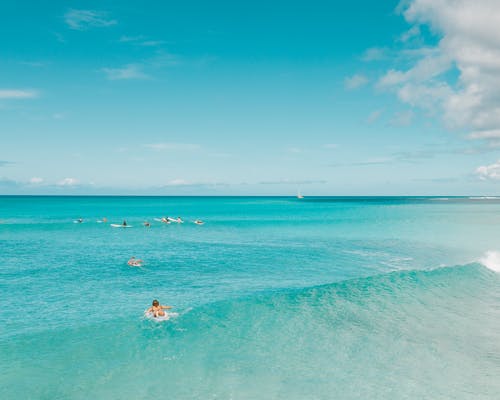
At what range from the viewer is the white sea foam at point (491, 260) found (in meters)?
35.9

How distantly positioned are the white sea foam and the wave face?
1184 cm

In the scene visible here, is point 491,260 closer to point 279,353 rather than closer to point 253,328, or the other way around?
point 253,328

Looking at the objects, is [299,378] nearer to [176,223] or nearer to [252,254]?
[252,254]

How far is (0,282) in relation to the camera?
3056cm

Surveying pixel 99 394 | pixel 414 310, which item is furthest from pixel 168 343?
pixel 414 310

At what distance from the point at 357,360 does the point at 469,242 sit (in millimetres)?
45210

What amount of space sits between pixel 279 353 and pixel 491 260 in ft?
105

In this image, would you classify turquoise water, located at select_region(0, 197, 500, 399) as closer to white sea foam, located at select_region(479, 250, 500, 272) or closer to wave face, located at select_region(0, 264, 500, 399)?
wave face, located at select_region(0, 264, 500, 399)

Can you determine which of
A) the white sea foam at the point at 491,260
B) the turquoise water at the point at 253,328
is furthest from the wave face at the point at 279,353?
the white sea foam at the point at 491,260

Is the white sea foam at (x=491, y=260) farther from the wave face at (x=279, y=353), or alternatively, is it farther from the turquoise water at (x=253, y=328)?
the wave face at (x=279, y=353)

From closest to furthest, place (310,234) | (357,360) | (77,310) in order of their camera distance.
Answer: (357,360) → (77,310) → (310,234)

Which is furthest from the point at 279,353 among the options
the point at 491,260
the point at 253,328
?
the point at 491,260

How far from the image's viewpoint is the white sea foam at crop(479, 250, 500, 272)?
35906 millimetres

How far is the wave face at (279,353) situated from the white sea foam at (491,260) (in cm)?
1184
